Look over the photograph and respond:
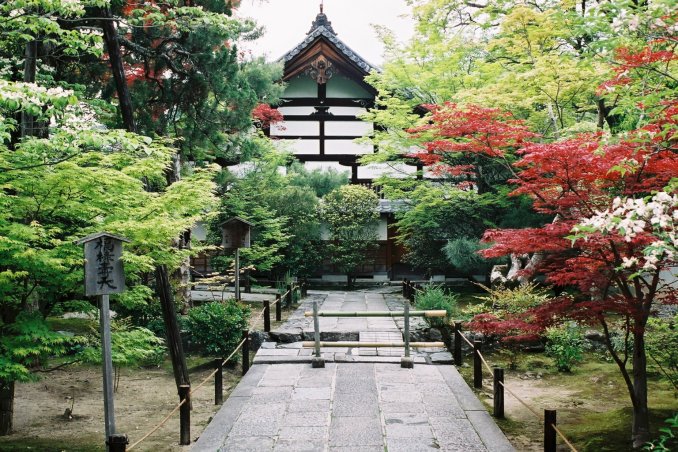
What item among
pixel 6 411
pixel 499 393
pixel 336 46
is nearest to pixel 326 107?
pixel 336 46

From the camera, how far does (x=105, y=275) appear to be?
6730 mm

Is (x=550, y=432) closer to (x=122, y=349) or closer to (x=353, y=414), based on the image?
(x=353, y=414)

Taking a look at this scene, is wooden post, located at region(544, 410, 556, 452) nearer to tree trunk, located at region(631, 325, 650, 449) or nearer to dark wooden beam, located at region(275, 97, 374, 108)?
tree trunk, located at region(631, 325, 650, 449)

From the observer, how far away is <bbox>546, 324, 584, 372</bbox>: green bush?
1136 centimetres

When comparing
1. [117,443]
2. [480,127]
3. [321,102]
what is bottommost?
[117,443]

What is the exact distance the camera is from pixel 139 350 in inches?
325

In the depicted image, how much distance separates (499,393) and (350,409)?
223cm

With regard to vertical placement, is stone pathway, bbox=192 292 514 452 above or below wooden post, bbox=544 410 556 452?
below

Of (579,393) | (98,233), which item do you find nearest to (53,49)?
(98,233)

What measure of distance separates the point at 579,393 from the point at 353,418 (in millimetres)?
4704

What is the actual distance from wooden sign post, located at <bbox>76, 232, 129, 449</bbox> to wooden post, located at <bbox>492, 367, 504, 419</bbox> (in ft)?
16.9

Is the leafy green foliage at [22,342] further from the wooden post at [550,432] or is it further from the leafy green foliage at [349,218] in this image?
the leafy green foliage at [349,218]

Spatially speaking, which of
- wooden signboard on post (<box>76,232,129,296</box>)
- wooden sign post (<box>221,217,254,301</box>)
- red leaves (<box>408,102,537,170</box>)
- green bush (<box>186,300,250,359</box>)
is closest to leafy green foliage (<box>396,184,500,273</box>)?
red leaves (<box>408,102,537,170</box>)

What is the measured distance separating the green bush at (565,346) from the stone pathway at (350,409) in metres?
2.79
